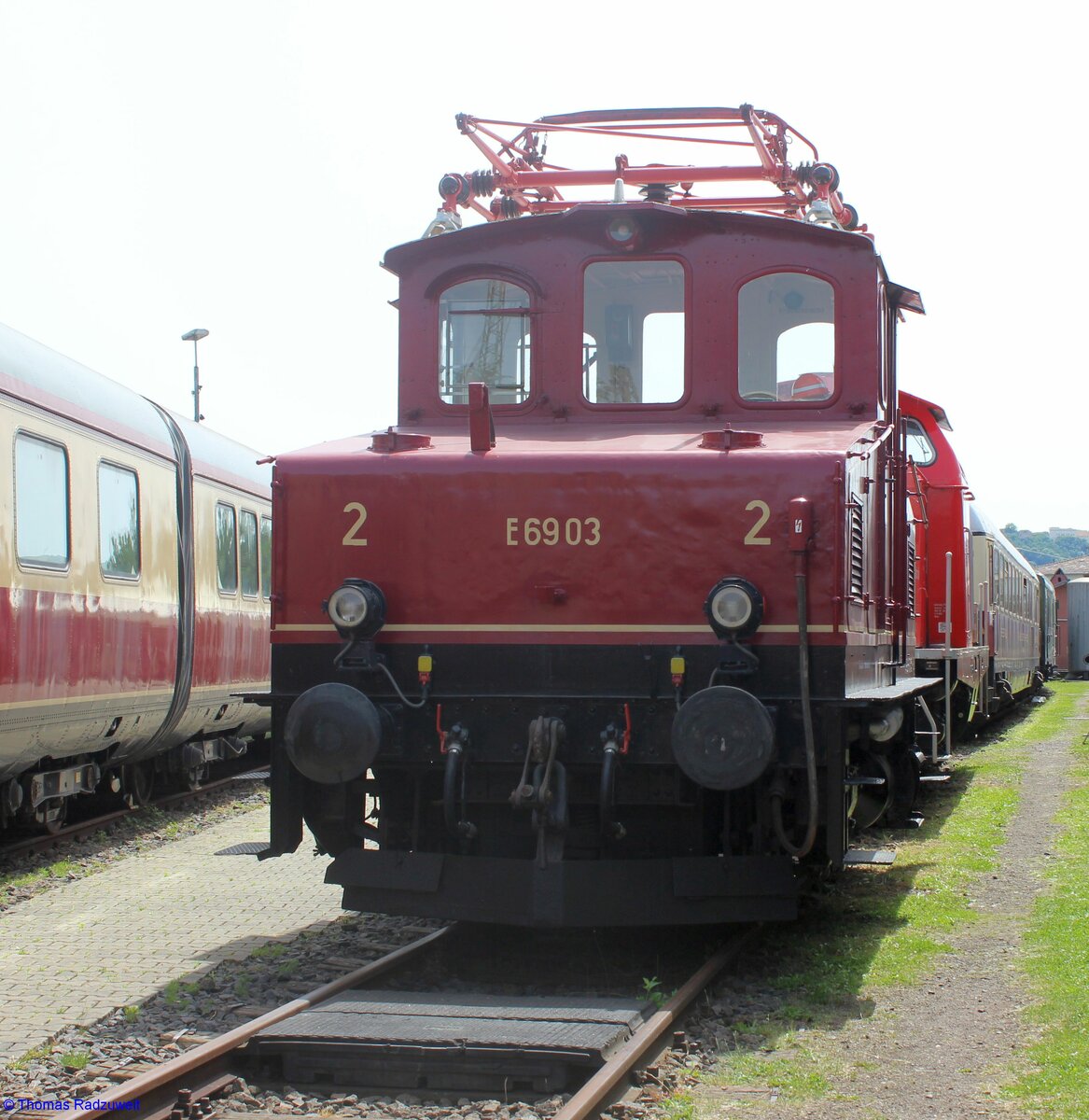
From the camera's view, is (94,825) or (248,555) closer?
(94,825)

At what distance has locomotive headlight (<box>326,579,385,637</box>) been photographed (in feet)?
22.2

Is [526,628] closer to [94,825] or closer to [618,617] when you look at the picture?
[618,617]

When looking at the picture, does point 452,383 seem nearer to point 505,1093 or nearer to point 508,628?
point 508,628

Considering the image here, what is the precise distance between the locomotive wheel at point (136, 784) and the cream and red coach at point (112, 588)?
27 millimetres

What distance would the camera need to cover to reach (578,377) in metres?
7.80

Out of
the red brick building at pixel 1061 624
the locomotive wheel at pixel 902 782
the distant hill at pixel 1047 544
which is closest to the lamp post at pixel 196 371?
the locomotive wheel at pixel 902 782

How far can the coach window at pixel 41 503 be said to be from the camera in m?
9.55

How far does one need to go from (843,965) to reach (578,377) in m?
3.19

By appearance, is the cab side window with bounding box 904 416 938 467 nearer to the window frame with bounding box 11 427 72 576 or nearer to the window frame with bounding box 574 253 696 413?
the window frame with bounding box 574 253 696 413

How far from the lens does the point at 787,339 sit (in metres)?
7.75

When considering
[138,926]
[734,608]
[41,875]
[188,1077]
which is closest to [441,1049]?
[188,1077]

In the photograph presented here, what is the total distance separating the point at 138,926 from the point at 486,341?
376 cm

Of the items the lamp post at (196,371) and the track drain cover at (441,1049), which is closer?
the track drain cover at (441,1049)

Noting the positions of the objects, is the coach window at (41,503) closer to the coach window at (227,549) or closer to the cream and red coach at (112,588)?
the cream and red coach at (112,588)
